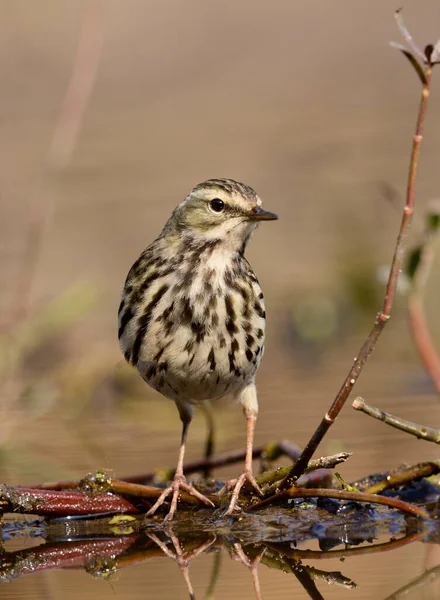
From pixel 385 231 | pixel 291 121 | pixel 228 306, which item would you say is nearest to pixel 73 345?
pixel 385 231

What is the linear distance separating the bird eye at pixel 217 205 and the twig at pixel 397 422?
144cm

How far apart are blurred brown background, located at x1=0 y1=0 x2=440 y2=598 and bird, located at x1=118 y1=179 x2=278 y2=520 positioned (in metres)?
0.90

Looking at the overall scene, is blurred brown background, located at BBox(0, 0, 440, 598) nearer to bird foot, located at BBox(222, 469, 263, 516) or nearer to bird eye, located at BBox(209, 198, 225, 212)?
bird foot, located at BBox(222, 469, 263, 516)

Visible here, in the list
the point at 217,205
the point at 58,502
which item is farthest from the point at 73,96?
the point at 58,502

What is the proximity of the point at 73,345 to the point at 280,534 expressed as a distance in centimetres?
630

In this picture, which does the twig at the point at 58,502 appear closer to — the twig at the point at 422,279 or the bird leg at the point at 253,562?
the bird leg at the point at 253,562

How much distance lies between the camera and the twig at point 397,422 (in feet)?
18.6

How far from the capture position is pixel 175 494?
21.7 feet

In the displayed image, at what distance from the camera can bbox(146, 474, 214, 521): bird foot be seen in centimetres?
655

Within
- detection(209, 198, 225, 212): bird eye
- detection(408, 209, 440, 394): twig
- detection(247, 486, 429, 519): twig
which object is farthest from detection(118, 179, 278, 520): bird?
detection(408, 209, 440, 394): twig

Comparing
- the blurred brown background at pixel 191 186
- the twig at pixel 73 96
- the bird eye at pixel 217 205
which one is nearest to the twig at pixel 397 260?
the blurred brown background at pixel 191 186

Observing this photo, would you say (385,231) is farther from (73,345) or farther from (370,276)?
(73,345)

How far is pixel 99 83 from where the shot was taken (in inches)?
703

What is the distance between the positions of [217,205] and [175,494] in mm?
1542
